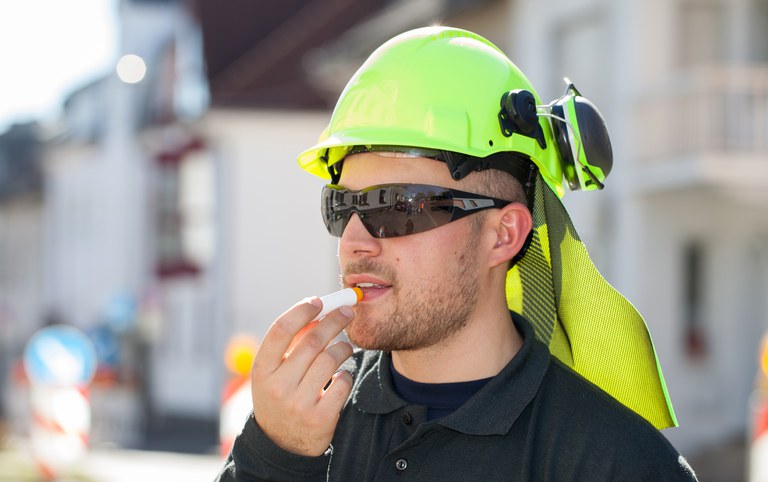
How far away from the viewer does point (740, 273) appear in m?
16.4

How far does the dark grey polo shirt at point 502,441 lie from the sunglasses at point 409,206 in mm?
358

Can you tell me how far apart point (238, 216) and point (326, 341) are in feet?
75.6

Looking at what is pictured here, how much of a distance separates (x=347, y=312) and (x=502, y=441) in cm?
46

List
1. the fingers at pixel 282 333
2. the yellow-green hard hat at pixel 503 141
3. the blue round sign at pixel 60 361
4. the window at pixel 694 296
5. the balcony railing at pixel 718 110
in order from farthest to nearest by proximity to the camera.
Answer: the window at pixel 694 296
the balcony railing at pixel 718 110
the blue round sign at pixel 60 361
the yellow-green hard hat at pixel 503 141
the fingers at pixel 282 333

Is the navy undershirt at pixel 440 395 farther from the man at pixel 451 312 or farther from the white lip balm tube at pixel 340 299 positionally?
the white lip balm tube at pixel 340 299

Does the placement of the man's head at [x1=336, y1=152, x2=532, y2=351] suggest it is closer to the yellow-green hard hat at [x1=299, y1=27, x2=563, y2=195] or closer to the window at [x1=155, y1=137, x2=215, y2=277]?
the yellow-green hard hat at [x1=299, y1=27, x2=563, y2=195]

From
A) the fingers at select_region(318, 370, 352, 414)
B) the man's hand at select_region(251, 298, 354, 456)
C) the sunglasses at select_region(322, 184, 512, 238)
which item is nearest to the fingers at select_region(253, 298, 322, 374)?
the man's hand at select_region(251, 298, 354, 456)

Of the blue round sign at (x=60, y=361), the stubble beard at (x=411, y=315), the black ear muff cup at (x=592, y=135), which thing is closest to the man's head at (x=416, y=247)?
the stubble beard at (x=411, y=315)

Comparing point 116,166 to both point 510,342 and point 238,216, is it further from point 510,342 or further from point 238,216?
point 510,342

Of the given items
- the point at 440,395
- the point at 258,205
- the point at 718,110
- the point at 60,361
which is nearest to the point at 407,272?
the point at 440,395

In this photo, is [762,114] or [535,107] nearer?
[535,107]

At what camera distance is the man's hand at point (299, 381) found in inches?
116

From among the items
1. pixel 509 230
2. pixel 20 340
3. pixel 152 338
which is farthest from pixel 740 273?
pixel 20 340

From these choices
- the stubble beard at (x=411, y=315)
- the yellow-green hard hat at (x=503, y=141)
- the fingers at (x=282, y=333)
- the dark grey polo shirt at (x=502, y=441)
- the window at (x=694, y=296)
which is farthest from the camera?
the window at (x=694, y=296)
